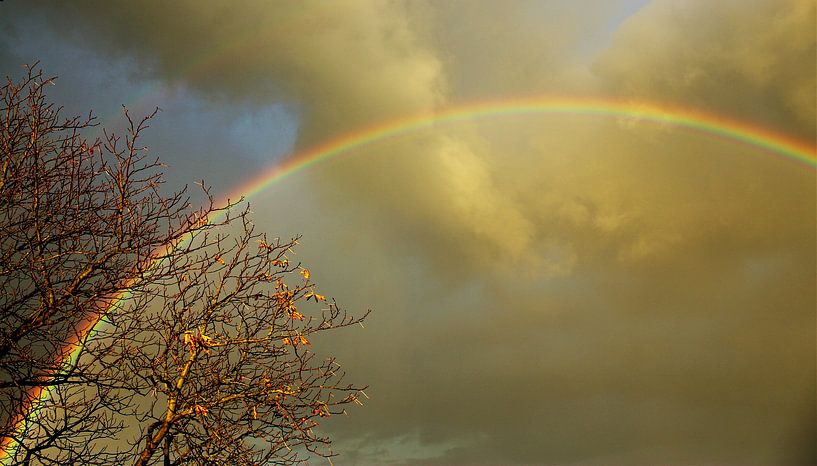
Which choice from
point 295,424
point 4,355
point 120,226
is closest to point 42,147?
point 120,226

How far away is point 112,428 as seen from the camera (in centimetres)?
618

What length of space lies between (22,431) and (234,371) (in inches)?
76.5

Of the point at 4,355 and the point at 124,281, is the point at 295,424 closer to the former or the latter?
the point at 124,281

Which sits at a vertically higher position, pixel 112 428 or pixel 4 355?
pixel 4 355

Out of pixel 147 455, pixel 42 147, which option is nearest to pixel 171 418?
pixel 147 455

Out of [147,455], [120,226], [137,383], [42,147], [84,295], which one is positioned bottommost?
[147,455]

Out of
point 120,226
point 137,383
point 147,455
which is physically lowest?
point 147,455

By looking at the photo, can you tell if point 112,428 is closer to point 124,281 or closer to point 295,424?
point 124,281

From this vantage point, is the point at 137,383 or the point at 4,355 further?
the point at 137,383

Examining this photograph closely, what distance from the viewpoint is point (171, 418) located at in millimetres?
5930

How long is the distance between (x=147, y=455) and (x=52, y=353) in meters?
1.36

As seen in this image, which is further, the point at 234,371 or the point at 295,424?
the point at 234,371

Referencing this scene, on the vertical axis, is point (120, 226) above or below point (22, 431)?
above

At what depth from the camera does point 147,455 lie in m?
5.91
